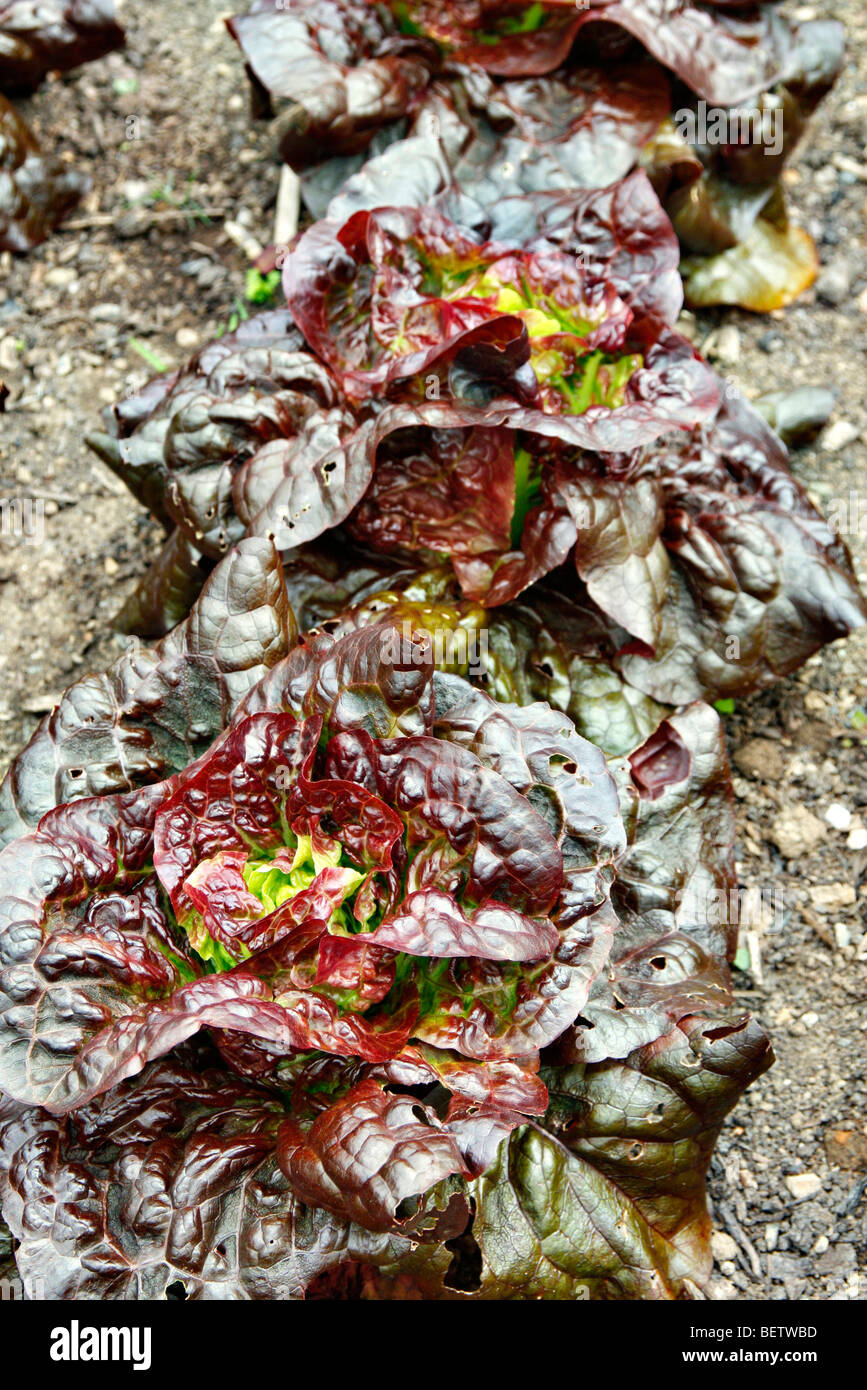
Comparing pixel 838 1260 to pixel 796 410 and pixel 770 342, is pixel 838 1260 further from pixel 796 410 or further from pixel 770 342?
pixel 770 342

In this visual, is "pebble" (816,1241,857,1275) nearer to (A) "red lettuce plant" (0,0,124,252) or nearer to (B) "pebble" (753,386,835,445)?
(B) "pebble" (753,386,835,445)

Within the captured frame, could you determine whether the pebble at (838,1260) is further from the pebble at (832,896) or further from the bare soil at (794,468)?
the pebble at (832,896)

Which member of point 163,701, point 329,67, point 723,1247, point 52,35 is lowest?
point 723,1247

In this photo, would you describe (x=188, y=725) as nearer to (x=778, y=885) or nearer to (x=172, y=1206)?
(x=172, y=1206)

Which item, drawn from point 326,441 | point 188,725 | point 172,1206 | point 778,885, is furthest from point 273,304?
point 172,1206

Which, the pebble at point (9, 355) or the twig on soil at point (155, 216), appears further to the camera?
the twig on soil at point (155, 216)

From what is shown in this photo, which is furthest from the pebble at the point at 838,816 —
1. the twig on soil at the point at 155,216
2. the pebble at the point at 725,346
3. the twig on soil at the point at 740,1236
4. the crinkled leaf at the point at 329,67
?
the twig on soil at the point at 155,216

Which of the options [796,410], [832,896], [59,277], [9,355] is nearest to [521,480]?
[796,410]
